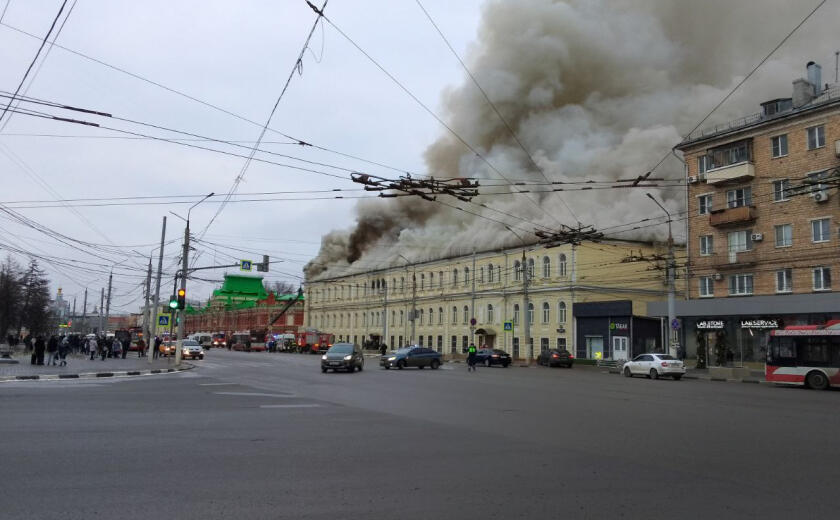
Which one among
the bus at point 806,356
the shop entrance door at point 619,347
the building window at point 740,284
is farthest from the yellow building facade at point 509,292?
the bus at point 806,356

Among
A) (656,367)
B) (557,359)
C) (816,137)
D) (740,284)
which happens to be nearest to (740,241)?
(740,284)

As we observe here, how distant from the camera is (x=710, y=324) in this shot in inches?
1571

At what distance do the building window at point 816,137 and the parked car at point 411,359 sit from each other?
25407mm

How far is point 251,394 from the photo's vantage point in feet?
56.6

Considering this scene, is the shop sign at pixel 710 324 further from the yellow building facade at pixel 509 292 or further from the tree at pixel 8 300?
the tree at pixel 8 300

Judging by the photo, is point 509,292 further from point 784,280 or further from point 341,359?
point 341,359

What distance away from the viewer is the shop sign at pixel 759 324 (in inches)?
1425

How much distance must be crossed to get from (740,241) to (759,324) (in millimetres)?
5795

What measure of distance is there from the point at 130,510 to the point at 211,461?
7.13ft

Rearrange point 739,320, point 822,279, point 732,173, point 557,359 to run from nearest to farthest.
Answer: point 822,279, point 739,320, point 732,173, point 557,359

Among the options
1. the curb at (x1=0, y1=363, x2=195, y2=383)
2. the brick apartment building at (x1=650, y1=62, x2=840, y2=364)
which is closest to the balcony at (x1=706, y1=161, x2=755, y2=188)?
the brick apartment building at (x1=650, y1=62, x2=840, y2=364)

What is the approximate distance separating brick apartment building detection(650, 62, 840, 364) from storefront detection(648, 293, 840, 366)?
0.06 metres

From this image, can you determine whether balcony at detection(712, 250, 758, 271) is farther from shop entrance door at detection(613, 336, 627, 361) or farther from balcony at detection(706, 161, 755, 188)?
shop entrance door at detection(613, 336, 627, 361)

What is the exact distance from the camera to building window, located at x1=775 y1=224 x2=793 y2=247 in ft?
120
